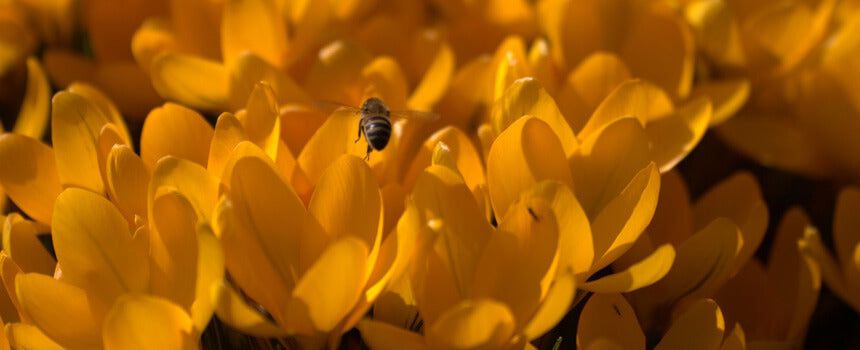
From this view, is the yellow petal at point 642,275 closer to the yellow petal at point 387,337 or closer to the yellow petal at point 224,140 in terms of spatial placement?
the yellow petal at point 387,337

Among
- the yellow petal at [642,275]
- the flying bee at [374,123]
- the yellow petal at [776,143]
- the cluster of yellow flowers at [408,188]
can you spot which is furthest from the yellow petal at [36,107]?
the yellow petal at [776,143]

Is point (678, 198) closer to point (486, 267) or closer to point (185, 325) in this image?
point (486, 267)

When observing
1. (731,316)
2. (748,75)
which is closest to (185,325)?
(731,316)

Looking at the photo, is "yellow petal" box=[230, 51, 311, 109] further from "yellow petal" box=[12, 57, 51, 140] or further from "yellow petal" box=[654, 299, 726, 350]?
"yellow petal" box=[654, 299, 726, 350]

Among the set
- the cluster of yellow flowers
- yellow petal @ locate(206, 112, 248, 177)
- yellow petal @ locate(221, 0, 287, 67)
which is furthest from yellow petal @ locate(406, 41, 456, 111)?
yellow petal @ locate(206, 112, 248, 177)

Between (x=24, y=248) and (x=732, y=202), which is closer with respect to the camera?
(x=24, y=248)

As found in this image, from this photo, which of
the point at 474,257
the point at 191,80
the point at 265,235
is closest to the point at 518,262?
the point at 474,257

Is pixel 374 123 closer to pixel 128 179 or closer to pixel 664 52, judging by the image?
pixel 128 179
